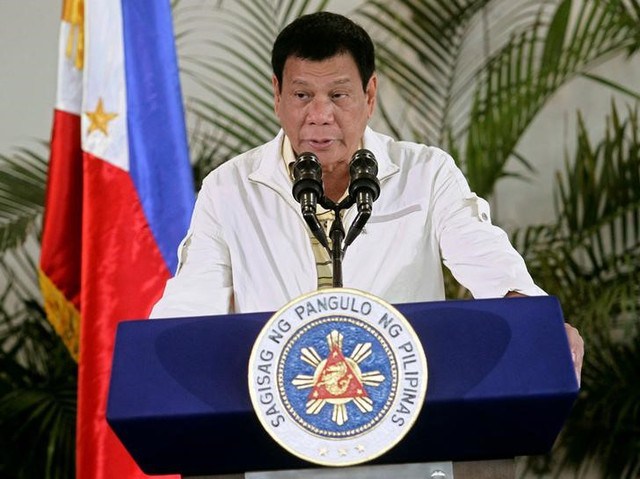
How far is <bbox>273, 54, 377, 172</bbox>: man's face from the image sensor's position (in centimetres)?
273

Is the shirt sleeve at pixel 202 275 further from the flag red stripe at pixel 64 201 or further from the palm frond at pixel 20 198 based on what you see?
the palm frond at pixel 20 198

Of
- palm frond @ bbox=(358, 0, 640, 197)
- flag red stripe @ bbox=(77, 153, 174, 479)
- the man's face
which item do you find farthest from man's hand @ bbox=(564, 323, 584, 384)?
palm frond @ bbox=(358, 0, 640, 197)

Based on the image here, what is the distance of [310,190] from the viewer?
7.41ft

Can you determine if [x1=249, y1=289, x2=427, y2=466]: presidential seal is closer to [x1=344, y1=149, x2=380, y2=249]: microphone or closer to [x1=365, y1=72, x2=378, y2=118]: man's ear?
[x1=344, y1=149, x2=380, y2=249]: microphone

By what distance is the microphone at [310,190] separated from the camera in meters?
2.23

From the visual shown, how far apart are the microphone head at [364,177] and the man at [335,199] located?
1.21 ft

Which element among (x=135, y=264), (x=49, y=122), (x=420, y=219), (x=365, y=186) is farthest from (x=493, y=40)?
(x=365, y=186)

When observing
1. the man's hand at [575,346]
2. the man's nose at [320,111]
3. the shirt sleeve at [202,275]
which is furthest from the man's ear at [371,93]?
the man's hand at [575,346]

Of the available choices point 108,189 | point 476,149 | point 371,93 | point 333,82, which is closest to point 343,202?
point 333,82

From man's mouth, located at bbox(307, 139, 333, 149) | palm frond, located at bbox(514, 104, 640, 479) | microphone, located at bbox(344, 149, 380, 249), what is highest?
man's mouth, located at bbox(307, 139, 333, 149)

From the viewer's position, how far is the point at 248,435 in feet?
6.68

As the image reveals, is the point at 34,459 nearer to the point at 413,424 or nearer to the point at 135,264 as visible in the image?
the point at 135,264

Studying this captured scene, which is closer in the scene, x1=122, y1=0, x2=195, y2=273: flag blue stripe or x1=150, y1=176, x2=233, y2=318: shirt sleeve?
x1=150, y1=176, x2=233, y2=318: shirt sleeve

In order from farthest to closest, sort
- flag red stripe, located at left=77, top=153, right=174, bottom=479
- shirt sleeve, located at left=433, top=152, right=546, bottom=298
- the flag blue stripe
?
→ the flag blue stripe, flag red stripe, located at left=77, top=153, right=174, bottom=479, shirt sleeve, located at left=433, top=152, right=546, bottom=298
